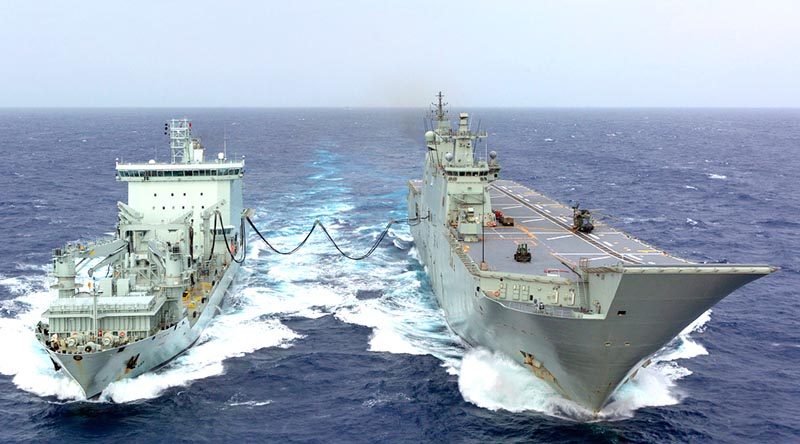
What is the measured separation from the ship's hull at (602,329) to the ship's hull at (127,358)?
13403 mm

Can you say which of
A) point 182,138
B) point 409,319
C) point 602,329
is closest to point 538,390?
point 602,329

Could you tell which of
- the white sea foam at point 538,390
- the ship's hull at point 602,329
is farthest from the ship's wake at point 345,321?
the ship's hull at point 602,329

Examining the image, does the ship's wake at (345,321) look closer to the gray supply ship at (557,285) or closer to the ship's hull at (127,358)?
the ship's hull at (127,358)

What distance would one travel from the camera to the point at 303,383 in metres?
28.9

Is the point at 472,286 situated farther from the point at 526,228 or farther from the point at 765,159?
the point at 765,159

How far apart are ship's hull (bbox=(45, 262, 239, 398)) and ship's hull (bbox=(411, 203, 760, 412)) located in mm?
13403

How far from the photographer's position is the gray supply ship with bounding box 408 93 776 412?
22.9m

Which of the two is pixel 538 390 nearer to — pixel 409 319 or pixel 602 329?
pixel 602 329

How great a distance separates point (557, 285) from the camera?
1077 inches

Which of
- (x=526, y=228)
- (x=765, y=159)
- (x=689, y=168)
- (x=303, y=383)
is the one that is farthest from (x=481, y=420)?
(x=765, y=159)

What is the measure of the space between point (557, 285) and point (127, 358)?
1787cm

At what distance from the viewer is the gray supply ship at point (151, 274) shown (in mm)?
27531

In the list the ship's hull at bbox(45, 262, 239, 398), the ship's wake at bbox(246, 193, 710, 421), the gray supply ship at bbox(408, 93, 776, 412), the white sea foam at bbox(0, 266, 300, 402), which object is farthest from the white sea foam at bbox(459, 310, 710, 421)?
the ship's hull at bbox(45, 262, 239, 398)

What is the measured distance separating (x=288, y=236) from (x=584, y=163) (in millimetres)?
62303
